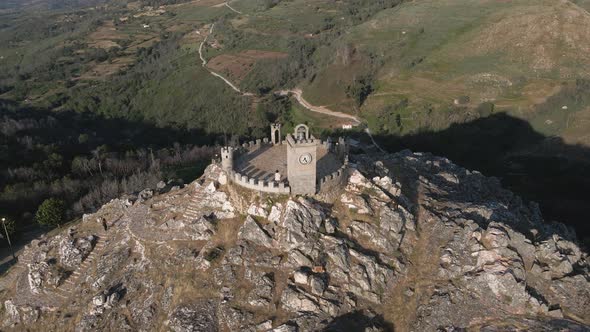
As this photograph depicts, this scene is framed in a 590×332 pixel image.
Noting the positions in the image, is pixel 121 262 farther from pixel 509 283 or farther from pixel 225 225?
pixel 509 283

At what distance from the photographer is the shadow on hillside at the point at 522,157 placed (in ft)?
266

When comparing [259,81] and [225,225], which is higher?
[225,225]

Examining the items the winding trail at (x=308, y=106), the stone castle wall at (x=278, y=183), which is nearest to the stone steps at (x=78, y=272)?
the stone castle wall at (x=278, y=183)

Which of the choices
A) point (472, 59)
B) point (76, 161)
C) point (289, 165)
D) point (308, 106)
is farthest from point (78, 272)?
point (472, 59)

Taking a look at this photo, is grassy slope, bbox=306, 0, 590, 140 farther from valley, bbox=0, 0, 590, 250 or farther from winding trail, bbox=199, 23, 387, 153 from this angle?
winding trail, bbox=199, 23, 387, 153

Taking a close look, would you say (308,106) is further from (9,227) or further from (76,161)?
(9,227)

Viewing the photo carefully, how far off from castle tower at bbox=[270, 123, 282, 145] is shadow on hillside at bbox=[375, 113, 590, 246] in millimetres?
53976

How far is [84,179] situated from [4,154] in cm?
2174

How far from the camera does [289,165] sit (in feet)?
135

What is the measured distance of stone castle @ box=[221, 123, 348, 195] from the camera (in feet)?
135

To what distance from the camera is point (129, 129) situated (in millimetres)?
140500

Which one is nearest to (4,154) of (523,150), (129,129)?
(129,129)

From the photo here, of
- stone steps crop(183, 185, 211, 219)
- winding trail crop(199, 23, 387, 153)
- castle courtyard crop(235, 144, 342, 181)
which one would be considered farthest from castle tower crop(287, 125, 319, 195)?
winding trail crop(199, 23, 387, 153)

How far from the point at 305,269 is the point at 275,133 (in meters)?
19.4
